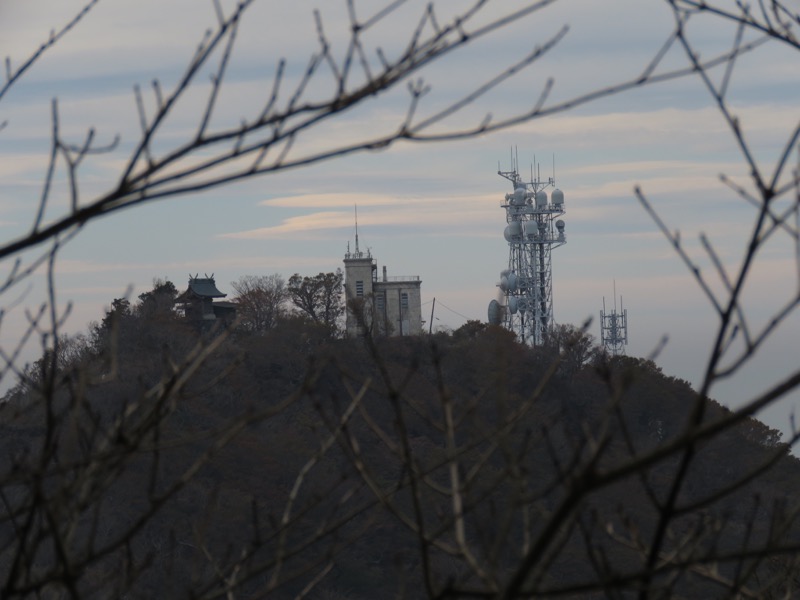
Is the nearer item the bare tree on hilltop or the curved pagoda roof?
the bare tree on hilltop

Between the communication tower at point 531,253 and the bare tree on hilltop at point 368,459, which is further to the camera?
the communication tower at point 531,253

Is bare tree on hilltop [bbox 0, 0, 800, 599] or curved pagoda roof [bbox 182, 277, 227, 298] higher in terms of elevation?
curved pagoda roof [bbox 182, 277, 227, 298]

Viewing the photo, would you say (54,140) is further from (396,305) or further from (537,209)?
(396,305)

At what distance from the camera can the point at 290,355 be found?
42.9m

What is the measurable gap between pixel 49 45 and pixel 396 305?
4418cm

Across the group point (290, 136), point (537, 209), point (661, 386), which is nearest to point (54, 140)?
point (290, 136)

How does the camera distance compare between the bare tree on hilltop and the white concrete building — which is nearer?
the bare tree on hilltop

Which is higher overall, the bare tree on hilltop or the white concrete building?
the white concrete building

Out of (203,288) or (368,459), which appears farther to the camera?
(203,288)

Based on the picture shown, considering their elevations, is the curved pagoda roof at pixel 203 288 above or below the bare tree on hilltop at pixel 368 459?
above

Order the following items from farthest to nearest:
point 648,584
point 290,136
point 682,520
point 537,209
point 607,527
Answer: point 537,209, point 682,520, point 607,527, point 290,136, point 648,584

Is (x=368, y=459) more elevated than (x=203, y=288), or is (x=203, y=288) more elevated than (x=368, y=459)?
(x=203, y=288)

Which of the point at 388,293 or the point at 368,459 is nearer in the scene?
the point at 368,459

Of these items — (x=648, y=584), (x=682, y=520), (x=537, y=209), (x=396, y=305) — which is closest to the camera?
(x=648, y=584)
